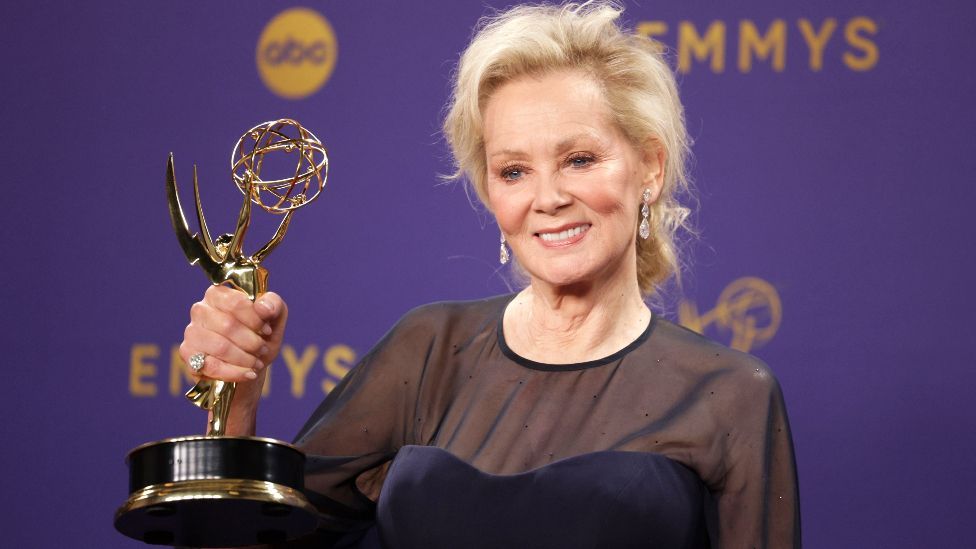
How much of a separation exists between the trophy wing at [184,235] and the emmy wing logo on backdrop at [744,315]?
1.09m

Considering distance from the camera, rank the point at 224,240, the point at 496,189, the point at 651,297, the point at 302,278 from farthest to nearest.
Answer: the point at 302,278 → the point at 651,297 → the point at 496,189 → the point at 224,240

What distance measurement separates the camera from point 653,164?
2.07 m

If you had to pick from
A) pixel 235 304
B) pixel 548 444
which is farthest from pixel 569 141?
pixel 235 304

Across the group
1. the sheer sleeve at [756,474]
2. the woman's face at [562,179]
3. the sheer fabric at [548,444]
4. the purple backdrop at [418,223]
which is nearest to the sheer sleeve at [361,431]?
the sheer fabric at [548,444]

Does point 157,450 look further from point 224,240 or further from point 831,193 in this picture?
point 831,193

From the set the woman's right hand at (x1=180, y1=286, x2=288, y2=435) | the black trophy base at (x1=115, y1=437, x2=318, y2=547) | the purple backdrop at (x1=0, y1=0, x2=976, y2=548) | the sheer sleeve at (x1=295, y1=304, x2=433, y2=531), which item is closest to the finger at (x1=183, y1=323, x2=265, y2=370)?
the woman's right hand at (x1=180, y1=286, x2=288, y2=435)

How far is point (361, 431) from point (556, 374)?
0.96ft

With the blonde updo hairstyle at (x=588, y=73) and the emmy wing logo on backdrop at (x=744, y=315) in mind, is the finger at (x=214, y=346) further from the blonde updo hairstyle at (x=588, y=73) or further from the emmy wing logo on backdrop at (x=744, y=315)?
the emmy wing logo on backdrop at (x=744, y=315)

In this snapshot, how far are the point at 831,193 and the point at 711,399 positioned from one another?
32.5 inches

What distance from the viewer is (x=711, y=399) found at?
1936 millimetres

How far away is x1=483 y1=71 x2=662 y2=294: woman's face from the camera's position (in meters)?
1.95

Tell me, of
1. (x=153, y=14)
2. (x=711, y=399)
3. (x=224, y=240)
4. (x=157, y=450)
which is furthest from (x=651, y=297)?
(x=153, y=14)

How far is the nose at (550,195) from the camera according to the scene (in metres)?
1.94

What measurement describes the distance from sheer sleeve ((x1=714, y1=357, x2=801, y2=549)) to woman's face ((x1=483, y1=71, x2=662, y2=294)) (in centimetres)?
27
